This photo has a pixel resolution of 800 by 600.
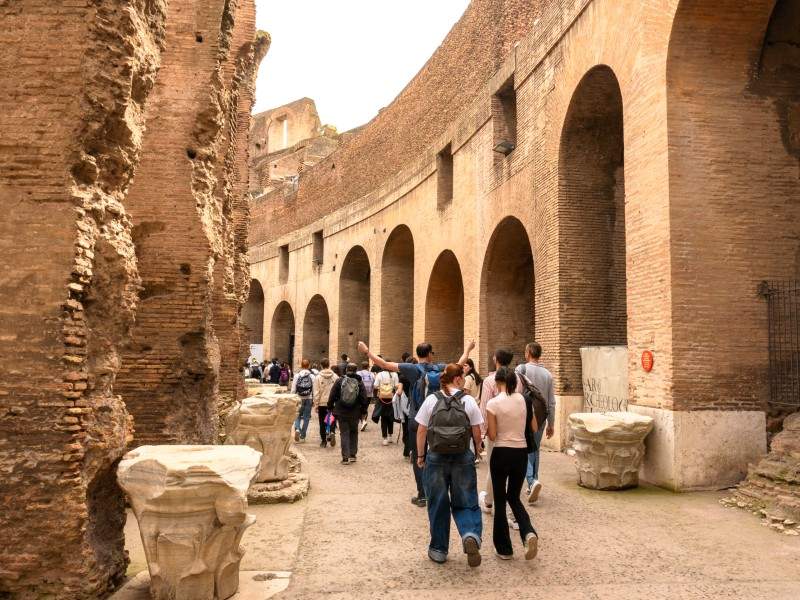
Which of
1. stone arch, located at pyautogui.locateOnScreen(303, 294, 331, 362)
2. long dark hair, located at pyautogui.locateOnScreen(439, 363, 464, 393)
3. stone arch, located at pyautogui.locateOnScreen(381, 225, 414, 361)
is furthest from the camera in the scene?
stone arch, located at pyautogui.locateOnScreen(303, 294, 331, 362)

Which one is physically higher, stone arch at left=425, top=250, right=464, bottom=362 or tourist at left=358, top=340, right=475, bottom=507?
stone arch at left=425, top=250, right=464, bottom=362

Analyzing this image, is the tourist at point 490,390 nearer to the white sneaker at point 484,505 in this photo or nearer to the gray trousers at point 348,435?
the white sneaker at point 484,505

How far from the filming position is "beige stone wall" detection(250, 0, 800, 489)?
23.1 feet

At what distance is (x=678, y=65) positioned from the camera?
730 centimetres

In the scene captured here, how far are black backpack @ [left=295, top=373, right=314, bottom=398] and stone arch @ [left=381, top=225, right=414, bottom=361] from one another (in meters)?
9.28

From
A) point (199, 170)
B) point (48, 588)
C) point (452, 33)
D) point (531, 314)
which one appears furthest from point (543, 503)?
point (452, 33)

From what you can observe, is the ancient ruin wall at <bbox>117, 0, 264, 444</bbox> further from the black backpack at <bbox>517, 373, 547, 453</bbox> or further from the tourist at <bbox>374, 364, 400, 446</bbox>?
the tourist at <bbox>374, 364, 400, 446</bbox>

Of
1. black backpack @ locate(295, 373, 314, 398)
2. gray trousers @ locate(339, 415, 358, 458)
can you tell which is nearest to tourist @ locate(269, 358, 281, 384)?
black backpack @ locate(295, 373, 314, 398)

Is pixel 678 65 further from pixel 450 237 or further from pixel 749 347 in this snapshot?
pixel 450 237

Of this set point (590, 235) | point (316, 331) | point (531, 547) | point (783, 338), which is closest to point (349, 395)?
point (531, 547)

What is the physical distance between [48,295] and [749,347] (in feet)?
22.1

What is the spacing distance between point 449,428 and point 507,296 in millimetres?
9724

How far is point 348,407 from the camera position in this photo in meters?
8.49

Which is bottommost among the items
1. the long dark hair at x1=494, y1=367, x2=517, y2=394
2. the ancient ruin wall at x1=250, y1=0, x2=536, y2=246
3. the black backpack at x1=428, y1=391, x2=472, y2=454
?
the black backpack at x1=428, y1=391, x2=472, y2=454
